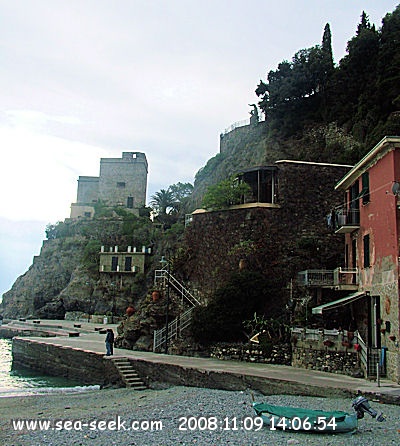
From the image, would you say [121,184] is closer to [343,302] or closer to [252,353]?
[252,353]

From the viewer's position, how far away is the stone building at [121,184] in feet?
224

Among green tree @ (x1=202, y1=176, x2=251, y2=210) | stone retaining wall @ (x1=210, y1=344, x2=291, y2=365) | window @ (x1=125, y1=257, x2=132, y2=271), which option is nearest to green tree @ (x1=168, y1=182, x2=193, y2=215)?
window @ (x1=125, y1=257, x2=132, y2=271)

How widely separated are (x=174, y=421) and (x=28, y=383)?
46.1 feet

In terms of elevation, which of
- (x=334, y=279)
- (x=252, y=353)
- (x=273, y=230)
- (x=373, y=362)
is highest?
(x=273, y=230)

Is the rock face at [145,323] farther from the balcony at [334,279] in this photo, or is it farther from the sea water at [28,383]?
the balcony at [334,279]

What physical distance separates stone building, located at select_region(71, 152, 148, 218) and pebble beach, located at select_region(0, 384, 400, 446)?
172 ft

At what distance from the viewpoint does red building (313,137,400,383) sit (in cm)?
1575

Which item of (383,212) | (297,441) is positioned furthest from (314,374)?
(297,441)

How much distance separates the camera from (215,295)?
22391 millimetres

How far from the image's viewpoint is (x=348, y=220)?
2041 cm

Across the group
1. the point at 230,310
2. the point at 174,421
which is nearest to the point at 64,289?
the point at 230,310

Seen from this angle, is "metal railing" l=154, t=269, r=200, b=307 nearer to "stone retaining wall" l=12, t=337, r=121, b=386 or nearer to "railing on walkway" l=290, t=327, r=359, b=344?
"stone retaining wall" l=12, t=337, r=121, b=386

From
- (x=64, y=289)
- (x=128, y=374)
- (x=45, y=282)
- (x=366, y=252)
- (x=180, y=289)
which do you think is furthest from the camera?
(x=45, y=282)

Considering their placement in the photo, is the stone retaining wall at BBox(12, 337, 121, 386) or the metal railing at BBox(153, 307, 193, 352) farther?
the metal railing at BBox(153, 307, 193, 352)
